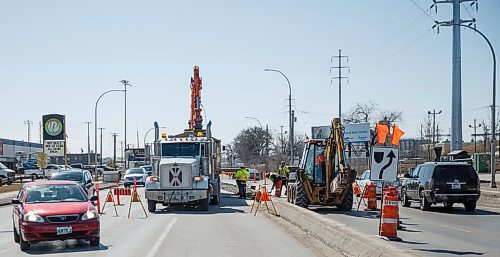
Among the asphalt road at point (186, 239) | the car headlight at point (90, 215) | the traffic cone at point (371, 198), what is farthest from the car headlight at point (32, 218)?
the traffic cone at point (371, 198)

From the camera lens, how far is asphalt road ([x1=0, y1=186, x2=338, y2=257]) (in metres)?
14.0

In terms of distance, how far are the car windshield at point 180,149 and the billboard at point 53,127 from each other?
38.0 metres

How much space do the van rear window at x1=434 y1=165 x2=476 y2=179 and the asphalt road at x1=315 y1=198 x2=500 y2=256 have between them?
1.43 meters

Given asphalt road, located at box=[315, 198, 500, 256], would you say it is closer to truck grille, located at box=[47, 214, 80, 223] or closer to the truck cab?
the truck cab

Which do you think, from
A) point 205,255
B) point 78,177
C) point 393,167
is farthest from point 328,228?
point 78,177

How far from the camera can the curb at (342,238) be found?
1097 centimetres

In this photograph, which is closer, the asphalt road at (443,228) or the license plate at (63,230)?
the license plate at (63,230)

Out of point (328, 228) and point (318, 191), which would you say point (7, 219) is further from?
point (328, 228)

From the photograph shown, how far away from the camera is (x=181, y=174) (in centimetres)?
2694

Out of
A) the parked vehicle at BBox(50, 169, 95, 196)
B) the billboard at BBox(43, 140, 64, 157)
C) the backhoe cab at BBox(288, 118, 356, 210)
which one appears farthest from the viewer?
the billboard at BBox(43, 140, 64, 157)

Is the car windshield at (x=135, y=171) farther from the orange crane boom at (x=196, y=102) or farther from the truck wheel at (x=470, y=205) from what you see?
the truck wheel at (x=470, y=205)

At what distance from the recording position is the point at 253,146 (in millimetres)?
127000

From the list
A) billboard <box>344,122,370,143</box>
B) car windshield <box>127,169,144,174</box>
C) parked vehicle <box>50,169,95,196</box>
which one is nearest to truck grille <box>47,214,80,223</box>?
parked vehicle <box>50,169,95,196</box>

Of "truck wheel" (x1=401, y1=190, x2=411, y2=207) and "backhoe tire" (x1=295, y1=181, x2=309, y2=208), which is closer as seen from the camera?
"backhoe tire" (x1=295, y1=181, x2=309, y2=208)
